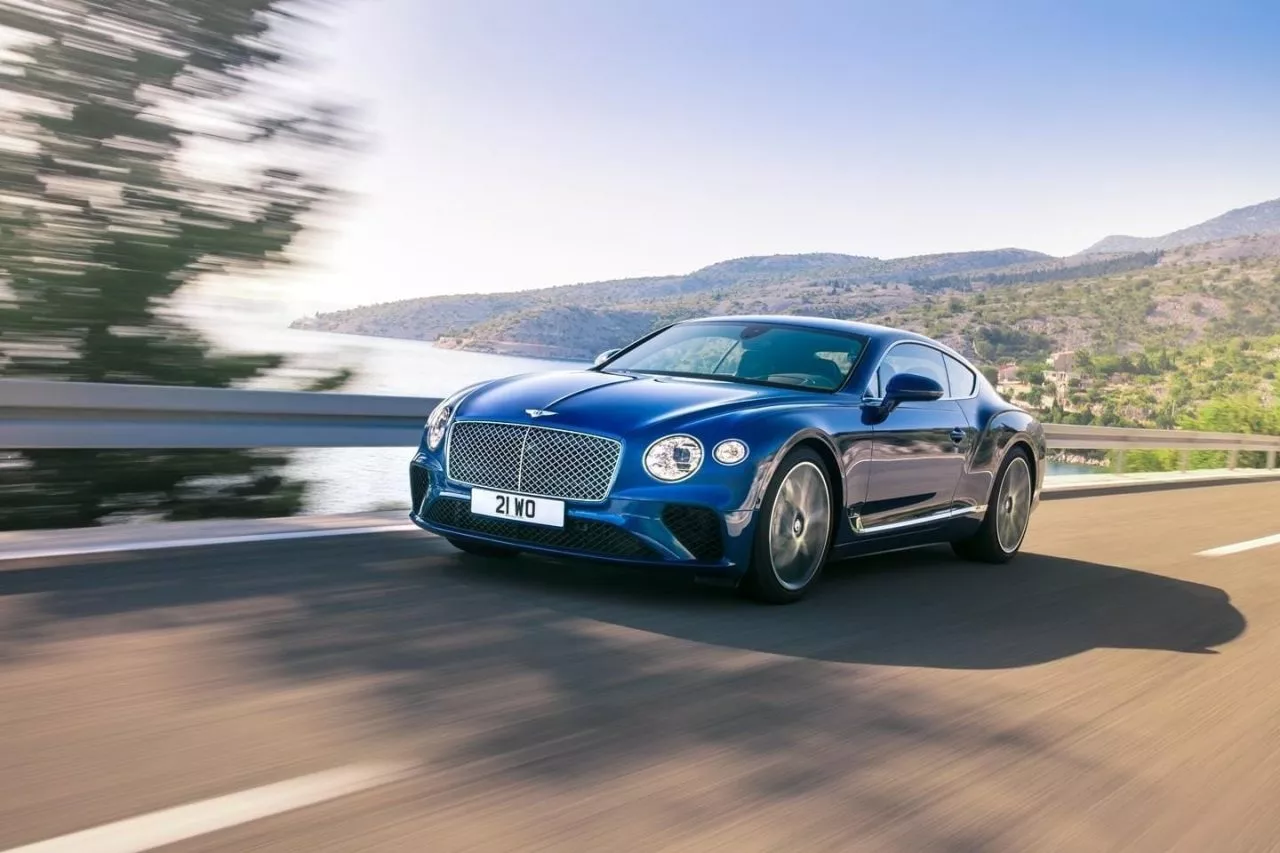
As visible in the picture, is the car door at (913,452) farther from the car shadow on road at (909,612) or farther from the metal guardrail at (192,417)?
the metal guardrail at (192,417)

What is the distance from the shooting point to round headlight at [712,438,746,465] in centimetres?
563

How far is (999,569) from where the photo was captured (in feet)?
26.5

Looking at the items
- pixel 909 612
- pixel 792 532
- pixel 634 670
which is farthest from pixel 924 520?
pixel 634 670

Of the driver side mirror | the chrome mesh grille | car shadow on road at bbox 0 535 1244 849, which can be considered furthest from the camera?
Result: the driver side mirror

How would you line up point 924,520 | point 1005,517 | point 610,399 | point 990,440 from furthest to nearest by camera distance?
point 1005,517 → point 990,440 → point 924,520 → point 610,399

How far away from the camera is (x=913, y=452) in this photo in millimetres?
7066

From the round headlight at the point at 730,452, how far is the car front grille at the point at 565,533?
48cm

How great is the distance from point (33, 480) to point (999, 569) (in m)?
5.59

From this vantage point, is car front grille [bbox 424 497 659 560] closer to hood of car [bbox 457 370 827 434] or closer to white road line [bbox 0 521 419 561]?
hood of car [bbox 457 370 827 434]

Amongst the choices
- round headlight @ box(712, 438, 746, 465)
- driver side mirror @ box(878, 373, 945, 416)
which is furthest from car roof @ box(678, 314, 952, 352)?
round headlight @ box(712, 438, 746, 465)

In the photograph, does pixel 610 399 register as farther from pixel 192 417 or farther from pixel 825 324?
pixel 192 417

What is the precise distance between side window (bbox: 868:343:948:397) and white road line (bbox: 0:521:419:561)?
2593 mm

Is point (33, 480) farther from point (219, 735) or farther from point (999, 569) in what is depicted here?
point (999, 569)

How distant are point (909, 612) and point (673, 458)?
1.48 meters
